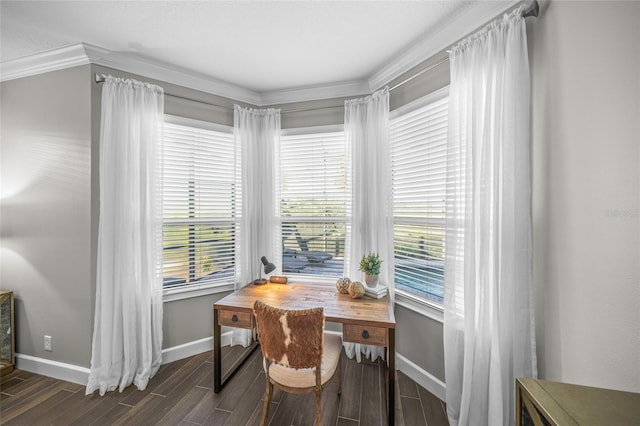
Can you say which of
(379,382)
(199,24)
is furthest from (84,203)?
(379,382)

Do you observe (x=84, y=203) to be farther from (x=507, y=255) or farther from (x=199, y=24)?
(x=507, y=255)

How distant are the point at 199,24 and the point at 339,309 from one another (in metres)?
2.32

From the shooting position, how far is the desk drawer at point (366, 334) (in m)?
1.71

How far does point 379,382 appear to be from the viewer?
2170 millimetres

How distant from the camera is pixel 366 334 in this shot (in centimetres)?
175

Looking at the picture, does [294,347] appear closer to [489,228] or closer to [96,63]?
[489,228]

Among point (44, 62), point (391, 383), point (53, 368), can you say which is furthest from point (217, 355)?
point (44, 62)

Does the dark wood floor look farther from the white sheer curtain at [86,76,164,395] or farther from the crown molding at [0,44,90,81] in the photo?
the crown molding at [0,44,90,81]

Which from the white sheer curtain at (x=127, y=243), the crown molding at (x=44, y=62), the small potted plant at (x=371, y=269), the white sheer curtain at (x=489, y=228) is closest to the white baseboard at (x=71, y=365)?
the white sheer curtain at (x=127, y=243)

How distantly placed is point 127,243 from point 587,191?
305 centimetres

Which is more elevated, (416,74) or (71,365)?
(416,74)

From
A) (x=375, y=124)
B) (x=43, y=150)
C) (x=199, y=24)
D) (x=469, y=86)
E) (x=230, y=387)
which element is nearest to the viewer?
(x=469, y=86)

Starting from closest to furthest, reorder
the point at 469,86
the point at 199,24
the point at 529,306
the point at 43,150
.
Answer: the point at 529,306 < the point at 469,86 < the point at 199,24 < the point at 43,150

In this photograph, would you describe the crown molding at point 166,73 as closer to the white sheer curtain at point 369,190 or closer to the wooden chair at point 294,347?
the white sheer curtain at point 369,190
